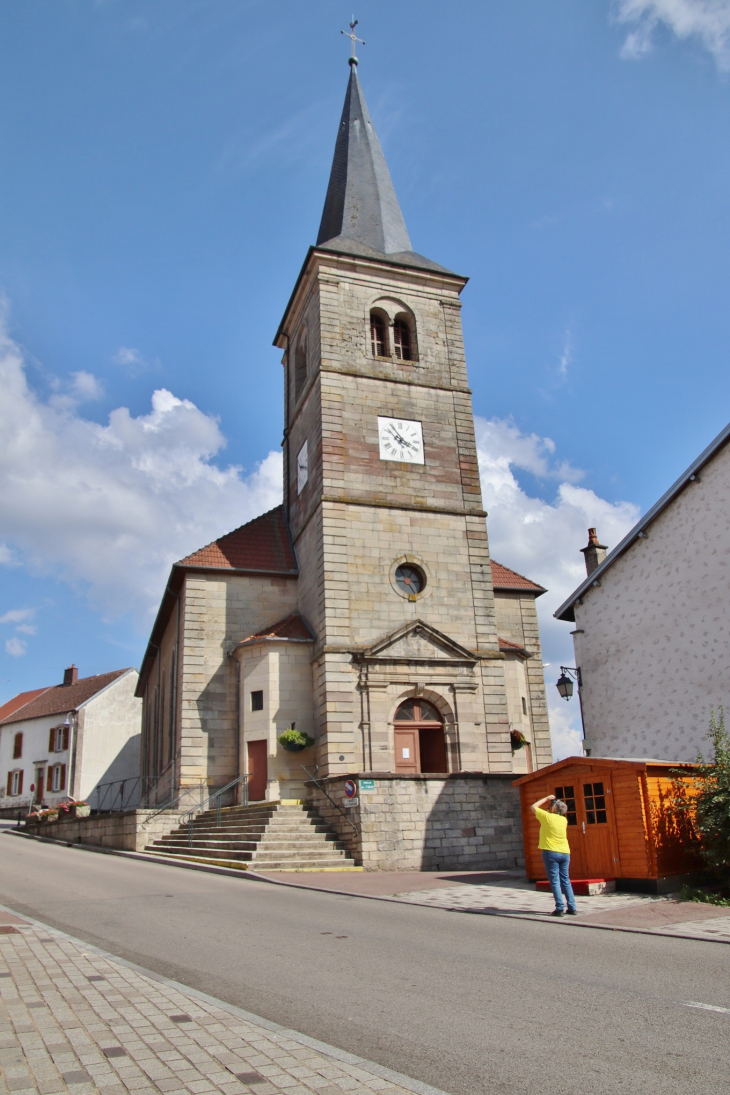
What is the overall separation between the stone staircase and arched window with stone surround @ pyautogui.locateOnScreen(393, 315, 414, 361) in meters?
14.4

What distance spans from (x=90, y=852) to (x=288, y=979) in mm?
17540

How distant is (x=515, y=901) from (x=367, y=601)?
1192 centimetres

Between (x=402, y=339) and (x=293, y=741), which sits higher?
(x=402, y=339)

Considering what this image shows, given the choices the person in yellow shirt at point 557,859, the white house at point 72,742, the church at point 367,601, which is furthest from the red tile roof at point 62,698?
the person in yellow shirt at point 557,859

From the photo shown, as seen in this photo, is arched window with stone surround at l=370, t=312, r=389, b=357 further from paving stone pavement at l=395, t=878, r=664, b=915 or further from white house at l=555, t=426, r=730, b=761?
paving stone pavement at l=395, t=878, r=664, b=915

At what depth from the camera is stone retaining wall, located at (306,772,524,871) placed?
17.5 m

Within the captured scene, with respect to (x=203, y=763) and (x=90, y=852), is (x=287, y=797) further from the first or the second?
(x=90, y=852)

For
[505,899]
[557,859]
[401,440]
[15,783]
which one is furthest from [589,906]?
[15,783]

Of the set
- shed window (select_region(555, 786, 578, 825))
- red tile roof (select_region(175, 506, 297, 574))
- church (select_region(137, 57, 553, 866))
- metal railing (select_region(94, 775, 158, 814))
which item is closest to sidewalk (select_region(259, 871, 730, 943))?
shed window (select_region(555, 786, 578, 825))

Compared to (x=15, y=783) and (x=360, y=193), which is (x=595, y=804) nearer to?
(x=360, y=193)

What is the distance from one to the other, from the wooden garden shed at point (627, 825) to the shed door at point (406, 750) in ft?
27.4

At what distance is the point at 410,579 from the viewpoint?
2359cm

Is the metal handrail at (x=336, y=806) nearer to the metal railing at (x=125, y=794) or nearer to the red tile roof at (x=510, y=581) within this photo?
the red tile roof at (x=510, y=581)

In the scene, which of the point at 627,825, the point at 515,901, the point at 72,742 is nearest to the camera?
the point at 515,901
